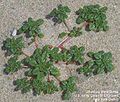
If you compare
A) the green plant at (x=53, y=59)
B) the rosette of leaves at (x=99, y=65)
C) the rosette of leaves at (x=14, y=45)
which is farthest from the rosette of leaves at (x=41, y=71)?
the rosette of leaves at (x=99, y=65)

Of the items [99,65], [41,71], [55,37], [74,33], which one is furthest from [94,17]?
[41,71]

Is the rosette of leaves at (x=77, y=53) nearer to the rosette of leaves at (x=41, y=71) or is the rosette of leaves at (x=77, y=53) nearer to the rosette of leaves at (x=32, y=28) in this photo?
the rosette of leaves at (x=41, y=71)

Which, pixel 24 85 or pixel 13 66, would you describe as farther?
pixel 13 66

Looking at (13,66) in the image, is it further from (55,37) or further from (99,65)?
(99,65)

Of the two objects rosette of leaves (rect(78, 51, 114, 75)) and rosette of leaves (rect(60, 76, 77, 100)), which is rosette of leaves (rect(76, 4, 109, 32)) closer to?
rosette of leaves (rect(78, 51, 114, 75))

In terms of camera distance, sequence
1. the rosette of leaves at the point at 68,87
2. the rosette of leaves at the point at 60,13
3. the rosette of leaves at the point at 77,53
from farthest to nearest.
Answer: the rosette of leaves at the point at 60,13, the rosette of leaves at the point at 77,53, the rosette of leaves at the point at 68,87
